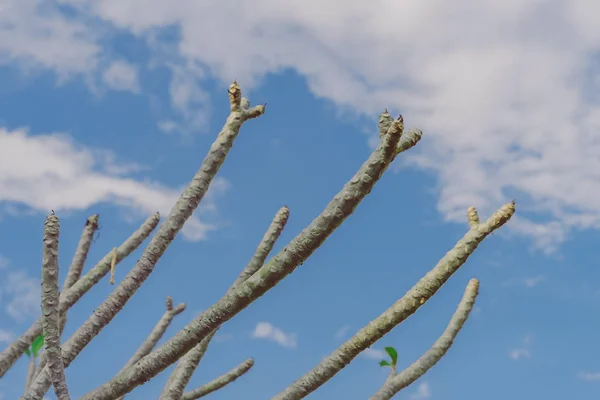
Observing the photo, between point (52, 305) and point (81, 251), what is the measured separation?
Result: 2423 millimetres

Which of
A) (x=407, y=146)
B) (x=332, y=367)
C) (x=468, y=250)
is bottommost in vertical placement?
(x=332, y=367)

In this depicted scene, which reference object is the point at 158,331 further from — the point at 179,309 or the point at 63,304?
the point at 63,304

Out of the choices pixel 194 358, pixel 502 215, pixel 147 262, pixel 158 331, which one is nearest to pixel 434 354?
pixel 194 358

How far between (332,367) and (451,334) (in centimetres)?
131

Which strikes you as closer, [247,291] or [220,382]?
[247,291]

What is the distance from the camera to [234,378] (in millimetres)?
5238

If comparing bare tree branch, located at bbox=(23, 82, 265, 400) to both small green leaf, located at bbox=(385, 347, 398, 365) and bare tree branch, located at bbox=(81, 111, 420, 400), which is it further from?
small green leaf, located at bbox=(385, 347, 398, 365)

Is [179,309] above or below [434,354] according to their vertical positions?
above

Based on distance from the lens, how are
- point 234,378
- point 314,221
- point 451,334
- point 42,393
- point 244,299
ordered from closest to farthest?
point 314,221
point 244,299
point 42,393
point 451,334
point 234,378

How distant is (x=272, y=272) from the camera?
297 centimetres

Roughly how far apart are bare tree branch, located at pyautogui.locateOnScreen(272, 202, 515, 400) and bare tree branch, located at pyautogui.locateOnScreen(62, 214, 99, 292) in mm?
2771

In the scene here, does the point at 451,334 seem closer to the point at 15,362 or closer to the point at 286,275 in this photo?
the point at 286,275

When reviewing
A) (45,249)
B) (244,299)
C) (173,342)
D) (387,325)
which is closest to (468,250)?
(387,325)

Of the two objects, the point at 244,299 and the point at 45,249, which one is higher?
the point at 45,249
